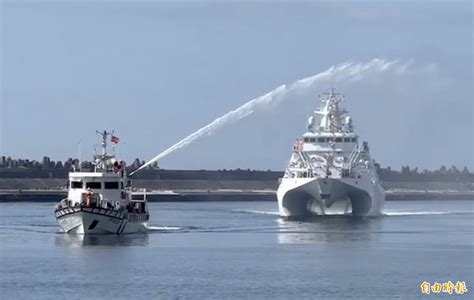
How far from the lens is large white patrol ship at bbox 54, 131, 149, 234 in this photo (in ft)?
275

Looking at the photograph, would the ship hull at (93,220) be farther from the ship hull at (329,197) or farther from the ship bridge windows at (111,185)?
the ship hull at (329,197)

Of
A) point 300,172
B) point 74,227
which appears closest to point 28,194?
point 300,172

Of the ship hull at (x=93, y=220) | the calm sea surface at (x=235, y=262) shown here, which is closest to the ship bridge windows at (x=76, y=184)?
the ship hull at (x=93, y=220)

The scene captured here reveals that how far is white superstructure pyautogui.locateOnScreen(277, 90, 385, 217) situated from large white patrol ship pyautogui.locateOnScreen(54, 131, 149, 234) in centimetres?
2849

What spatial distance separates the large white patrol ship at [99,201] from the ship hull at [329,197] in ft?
92.0

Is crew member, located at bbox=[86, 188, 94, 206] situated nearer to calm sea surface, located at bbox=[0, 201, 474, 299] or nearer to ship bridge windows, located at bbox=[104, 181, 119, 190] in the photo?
ship bridge windows, located at bbox=[104, 181, 119, 190]

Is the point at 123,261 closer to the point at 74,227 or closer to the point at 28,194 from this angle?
the point at 74,227

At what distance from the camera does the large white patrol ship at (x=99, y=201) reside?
8375 centimetres

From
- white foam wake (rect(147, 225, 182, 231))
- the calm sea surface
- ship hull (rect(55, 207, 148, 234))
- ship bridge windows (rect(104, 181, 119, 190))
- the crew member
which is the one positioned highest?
ship bridge windows (rect(104, 181, 119, 190))

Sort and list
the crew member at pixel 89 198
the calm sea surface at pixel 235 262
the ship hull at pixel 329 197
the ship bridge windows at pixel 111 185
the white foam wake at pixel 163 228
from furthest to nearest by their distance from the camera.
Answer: the ship hull at pixel 329 197 < the white foam wake at pixel 163 228 < the ship bridge windows at pixel 111 185 < the crew member at pixel 89 198 < the calm sea surface at pixel 235 262

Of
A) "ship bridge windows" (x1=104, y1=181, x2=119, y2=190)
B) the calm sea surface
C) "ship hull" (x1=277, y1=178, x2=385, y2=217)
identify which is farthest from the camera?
"ship hull" (x1=277, y1=178, x2=385, y2=217)

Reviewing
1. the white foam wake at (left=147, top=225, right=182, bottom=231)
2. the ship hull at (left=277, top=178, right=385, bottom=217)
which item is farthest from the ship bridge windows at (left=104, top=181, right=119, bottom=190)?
the ship hull at (left=277, top=178, right=385, bottom=217)

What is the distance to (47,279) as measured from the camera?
209ft

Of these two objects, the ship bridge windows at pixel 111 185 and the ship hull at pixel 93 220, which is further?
the ship bridge windows at pixel 111 185
